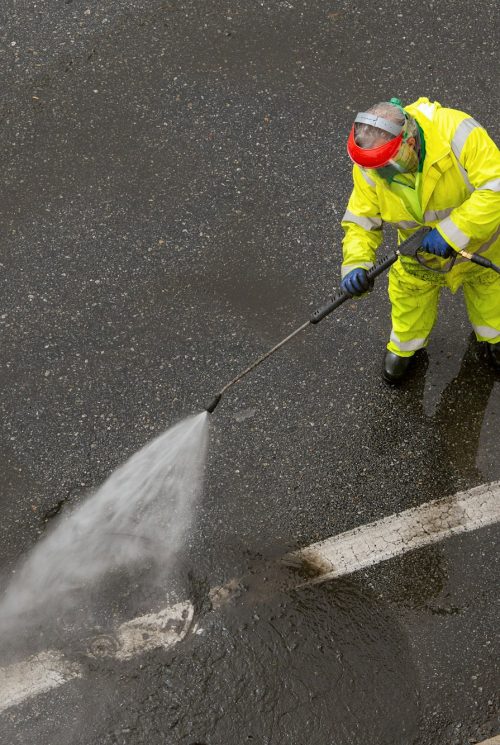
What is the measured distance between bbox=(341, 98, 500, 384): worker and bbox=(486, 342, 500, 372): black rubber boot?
0.39 meters

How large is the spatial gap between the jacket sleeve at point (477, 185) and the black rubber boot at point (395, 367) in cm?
110

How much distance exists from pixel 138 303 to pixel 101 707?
2272 mm

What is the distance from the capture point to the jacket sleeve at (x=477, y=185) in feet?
11.4

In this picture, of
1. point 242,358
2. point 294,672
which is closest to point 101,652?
point 294,672

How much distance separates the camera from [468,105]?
5.45m

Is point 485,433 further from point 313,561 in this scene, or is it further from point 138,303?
point 138,303

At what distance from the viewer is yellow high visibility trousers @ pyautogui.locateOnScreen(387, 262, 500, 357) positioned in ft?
13.5

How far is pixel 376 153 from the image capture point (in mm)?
3381

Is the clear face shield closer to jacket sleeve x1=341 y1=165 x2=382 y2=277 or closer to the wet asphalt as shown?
jacket sleeve x1=341 y1=165 x2=382 y2=277

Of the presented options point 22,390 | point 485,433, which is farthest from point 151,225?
point 485,433

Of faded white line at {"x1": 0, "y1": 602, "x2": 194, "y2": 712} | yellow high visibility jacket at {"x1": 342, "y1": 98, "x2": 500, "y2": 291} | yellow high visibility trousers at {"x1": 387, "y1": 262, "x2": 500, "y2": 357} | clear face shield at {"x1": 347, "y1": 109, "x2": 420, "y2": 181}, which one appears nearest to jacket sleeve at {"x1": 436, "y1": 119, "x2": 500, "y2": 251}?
yellow high visibility jacket at {"x1": 342, "y1": 98, "x2": 500, "y2": 291}

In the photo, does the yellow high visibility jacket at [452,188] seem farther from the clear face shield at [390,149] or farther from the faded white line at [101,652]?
the faded white line at [101,652]

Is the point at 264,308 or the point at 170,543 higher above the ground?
the point at 264,308

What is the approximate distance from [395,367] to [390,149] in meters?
1.52
